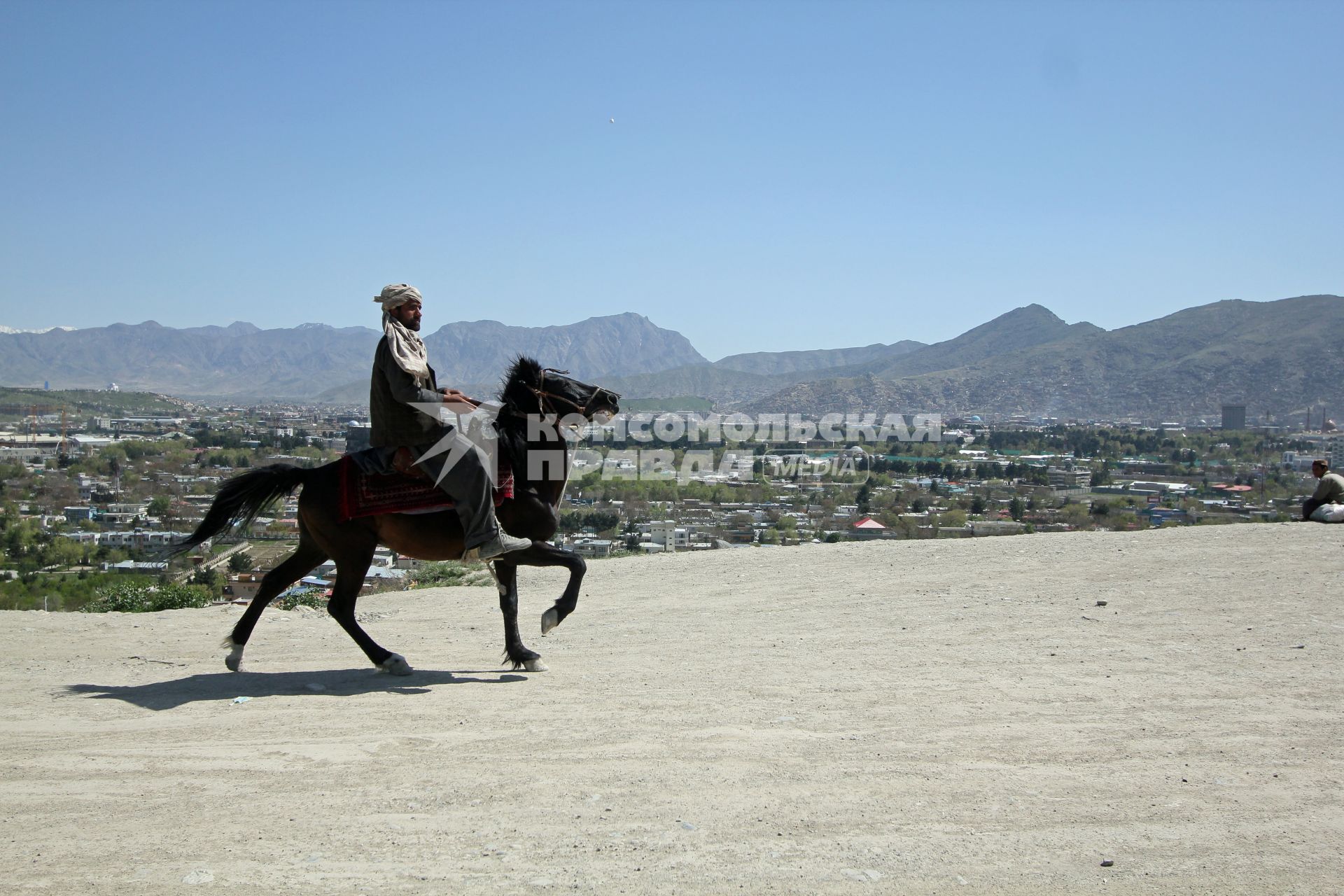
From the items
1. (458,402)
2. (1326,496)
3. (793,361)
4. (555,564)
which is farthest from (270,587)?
(793,361)

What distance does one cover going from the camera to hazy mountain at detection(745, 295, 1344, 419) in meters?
80.1

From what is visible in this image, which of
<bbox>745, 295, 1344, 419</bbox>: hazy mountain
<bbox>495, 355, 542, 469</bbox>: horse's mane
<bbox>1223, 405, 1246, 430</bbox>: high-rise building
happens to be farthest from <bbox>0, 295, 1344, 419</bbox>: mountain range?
<bbox>495, 355, 542, 469</bbox>: horse's mane

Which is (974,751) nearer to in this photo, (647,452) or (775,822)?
(775,822)

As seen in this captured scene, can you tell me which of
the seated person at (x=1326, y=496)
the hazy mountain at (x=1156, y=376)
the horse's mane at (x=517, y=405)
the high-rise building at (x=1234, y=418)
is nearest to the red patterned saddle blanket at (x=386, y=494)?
the horse's mane at (x=517, y=405)

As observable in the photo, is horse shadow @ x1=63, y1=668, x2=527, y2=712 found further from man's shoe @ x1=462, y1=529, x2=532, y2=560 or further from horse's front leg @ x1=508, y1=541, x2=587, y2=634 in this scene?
man's shoe @ x1=462, y1=529, x2=532, y2=560

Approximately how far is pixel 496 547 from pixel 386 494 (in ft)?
3.49

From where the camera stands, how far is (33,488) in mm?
25969

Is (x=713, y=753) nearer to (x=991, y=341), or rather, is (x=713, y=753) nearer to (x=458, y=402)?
(x=458, y=402)

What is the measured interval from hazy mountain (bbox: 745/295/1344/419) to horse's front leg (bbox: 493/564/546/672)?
6932 centimetres

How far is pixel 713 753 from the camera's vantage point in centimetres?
532

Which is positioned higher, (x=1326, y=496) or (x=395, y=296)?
(x=395, y=296)

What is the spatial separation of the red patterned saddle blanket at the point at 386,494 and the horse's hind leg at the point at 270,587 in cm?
59

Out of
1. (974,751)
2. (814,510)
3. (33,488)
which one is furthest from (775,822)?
(33,488)

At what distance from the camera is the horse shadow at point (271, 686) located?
22.8ft
